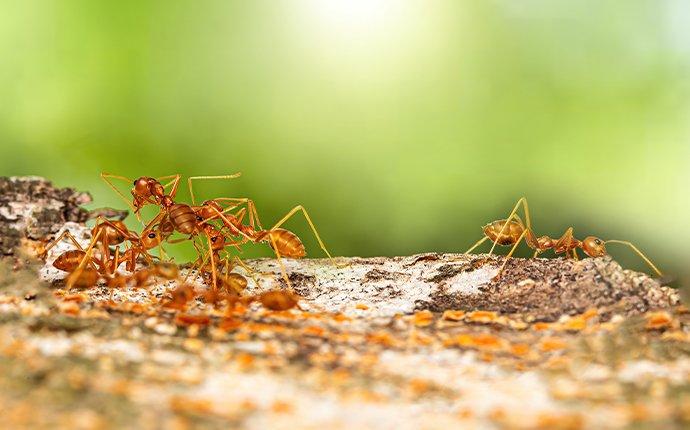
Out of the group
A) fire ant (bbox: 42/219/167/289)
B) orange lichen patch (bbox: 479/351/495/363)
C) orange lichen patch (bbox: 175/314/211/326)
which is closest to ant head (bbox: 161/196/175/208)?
fire ant (bbox: 42/219/167/289)

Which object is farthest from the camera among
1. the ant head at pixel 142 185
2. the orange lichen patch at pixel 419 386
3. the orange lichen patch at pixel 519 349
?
the ant head at pixel 142 185

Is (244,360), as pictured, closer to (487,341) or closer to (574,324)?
(487,341)

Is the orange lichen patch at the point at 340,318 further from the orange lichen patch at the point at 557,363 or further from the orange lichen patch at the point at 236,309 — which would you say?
the orange lichen patch at the point at 557,363

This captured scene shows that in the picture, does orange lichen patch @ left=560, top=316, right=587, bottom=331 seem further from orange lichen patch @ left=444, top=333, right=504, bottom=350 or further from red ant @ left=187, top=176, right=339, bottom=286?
red ant @ left=187, top=176, right=339, bottom=286

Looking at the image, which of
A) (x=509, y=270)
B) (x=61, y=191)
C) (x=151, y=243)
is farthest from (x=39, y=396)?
(x=61, y=191)

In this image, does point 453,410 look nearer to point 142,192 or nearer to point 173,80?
point 142,192

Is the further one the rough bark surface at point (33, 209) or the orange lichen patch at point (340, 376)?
the rough bark surface at point (33, 209)

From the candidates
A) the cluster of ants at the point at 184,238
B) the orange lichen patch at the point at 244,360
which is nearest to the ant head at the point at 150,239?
the cluster of ants at the point at 184,238

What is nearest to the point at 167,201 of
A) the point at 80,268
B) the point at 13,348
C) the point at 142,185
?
the point at 142,185
